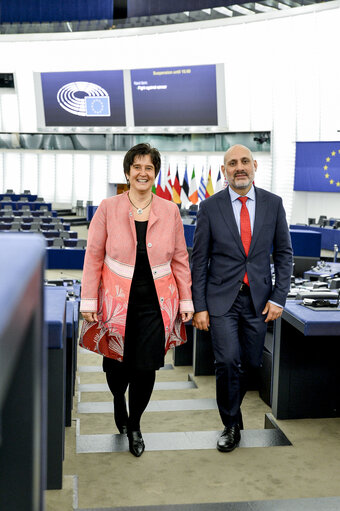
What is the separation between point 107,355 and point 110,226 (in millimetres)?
573

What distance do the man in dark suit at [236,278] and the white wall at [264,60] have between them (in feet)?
59.5

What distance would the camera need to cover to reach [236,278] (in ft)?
9.32

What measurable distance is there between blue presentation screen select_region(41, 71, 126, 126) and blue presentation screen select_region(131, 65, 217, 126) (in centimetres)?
81

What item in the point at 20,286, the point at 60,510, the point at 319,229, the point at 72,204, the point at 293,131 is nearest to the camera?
the point at 20,286

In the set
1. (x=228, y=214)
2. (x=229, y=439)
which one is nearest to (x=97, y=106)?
(x=228, y=214)

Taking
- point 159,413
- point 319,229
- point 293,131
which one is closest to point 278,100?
point 293,131

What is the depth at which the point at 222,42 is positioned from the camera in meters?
22.3

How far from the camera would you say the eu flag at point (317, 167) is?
19938 millimetres

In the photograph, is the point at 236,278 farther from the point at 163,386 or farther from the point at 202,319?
the point at 163,386

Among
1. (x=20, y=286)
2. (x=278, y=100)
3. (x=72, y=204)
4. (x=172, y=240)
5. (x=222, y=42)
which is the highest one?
(x=222, y=42)

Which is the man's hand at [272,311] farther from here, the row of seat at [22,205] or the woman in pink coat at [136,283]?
the row of seat at [22,205]

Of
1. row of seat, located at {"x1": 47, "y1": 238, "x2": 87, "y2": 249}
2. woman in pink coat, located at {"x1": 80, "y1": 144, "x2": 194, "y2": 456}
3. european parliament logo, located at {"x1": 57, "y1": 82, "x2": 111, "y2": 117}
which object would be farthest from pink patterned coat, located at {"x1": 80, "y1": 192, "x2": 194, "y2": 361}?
european parliament logo, located at {"x1": 57, "y1": 82, "x2": 111, "y2": 117}

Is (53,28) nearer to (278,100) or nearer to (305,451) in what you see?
(278,100)

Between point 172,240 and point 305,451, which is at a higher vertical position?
point 172,240
